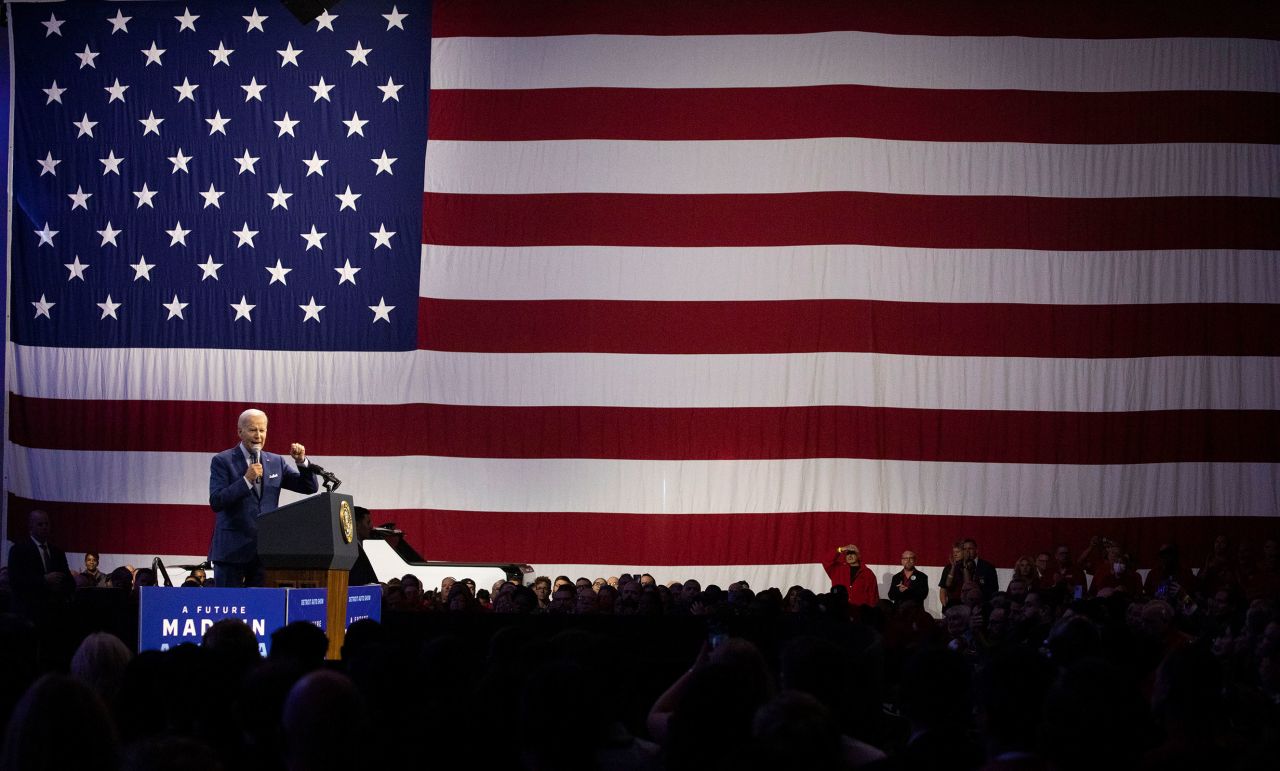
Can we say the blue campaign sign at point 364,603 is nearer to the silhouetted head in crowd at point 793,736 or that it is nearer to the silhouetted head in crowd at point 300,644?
the silhouetted head in crowd at point 300,644

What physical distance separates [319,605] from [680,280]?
25.9 feet

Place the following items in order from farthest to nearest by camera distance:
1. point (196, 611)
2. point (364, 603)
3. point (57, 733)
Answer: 1. point (364, 603)
2. point (196, 611)
3. point (57, 733)

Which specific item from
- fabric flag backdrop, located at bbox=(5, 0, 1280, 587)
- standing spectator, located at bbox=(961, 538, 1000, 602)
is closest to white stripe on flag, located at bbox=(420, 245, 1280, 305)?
fabric flag backdrop, located at bbox=(5, 0, 1280, 587)

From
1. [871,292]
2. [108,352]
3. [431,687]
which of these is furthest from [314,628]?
[108,352]

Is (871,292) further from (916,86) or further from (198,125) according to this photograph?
(198,125)

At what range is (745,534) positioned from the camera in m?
13.3

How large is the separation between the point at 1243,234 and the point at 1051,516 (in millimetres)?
3280

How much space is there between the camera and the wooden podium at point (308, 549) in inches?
247

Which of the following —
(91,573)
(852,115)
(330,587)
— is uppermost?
(852,115)

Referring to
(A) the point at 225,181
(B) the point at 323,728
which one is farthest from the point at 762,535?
(B) the point at 323,728

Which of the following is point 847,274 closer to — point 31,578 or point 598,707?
point 31,578

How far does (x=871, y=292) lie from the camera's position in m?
13.3

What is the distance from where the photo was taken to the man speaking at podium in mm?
6730

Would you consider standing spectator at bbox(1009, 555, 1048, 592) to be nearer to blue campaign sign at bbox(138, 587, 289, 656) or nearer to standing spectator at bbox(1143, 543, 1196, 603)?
standing spectator at bbox(1143, 543, 1196, 603)
